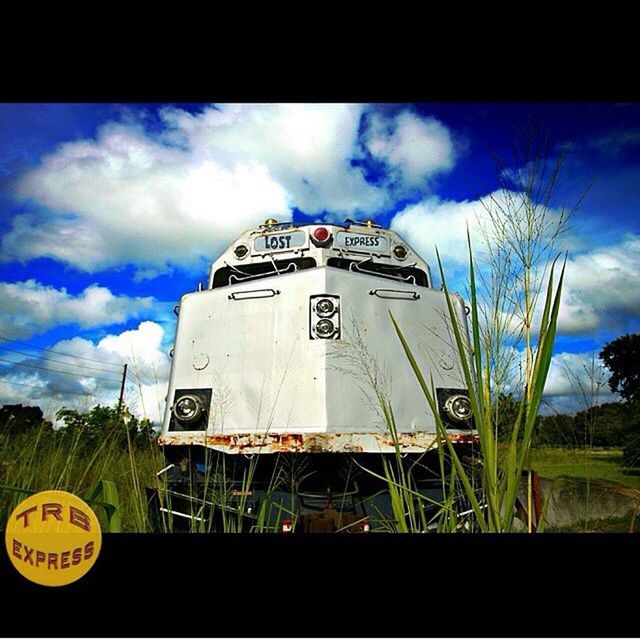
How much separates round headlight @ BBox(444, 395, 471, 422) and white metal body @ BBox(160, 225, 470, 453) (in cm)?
9

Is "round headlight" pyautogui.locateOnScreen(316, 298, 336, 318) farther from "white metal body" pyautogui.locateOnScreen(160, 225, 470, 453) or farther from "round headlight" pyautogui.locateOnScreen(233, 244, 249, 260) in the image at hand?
"round headlight" pyautogui.locateOnScreen(233, 244, 249, 260)

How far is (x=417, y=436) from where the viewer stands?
278 cm

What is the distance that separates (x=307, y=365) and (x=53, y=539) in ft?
6.05

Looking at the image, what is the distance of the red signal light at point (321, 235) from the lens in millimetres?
3766

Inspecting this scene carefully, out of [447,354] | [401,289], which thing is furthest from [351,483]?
[401,289]

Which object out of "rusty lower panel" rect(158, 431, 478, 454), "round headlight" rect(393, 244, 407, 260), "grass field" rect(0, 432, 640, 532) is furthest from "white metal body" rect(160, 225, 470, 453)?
"grass field" rect(0, 432, 640, 532)

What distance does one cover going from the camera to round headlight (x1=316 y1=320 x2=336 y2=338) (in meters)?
3.13

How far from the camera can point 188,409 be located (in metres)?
3.04

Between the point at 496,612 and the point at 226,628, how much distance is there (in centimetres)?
61

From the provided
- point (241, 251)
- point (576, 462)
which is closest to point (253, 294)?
point (241, 251)

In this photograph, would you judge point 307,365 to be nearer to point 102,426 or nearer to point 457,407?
point 457,407

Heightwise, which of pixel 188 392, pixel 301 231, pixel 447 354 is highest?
pixel 301 231

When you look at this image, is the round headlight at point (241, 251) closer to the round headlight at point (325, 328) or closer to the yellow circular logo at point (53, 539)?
the round headlight at point (325, 328)

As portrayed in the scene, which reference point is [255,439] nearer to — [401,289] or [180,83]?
[401,289]
